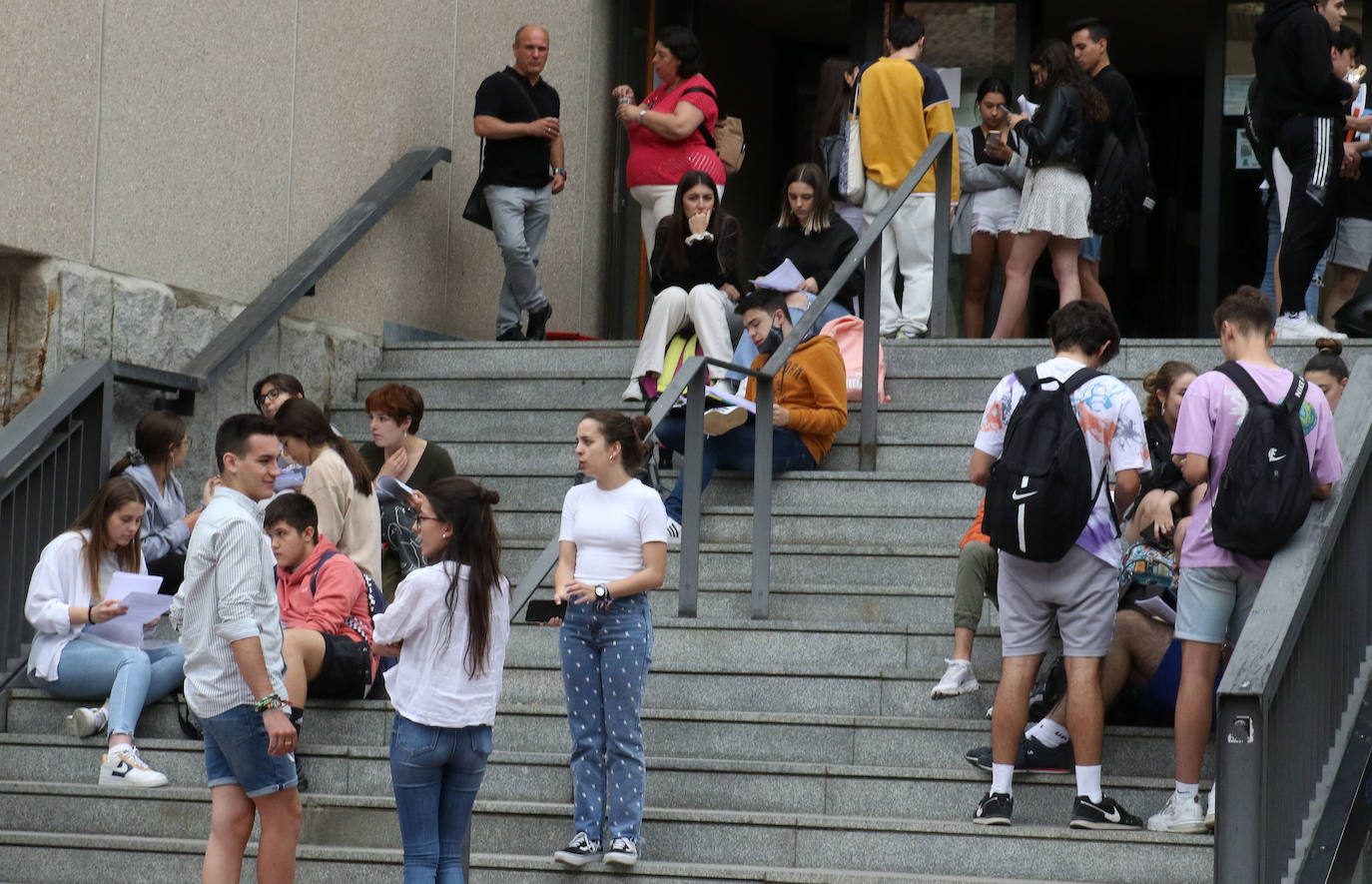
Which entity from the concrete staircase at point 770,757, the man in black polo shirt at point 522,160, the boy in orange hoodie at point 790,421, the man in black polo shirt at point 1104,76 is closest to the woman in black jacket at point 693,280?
the boy in orange hoodie at point 790,421

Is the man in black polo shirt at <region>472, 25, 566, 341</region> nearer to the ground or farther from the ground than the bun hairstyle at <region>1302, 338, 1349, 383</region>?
farther from the ground

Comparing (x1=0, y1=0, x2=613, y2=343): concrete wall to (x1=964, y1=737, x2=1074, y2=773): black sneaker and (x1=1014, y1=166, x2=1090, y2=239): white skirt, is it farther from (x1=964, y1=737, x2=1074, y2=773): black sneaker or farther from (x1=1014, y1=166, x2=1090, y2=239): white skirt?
(x1=964, y1=737, x2=1074, y2=773): black sneaker

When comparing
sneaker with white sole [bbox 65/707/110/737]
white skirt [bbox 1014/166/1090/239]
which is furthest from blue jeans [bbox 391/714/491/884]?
white skirt [bbox 1014/166/1090/239]

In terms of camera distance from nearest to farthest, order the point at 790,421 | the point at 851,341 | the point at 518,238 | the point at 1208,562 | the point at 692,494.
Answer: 1. the point at 1208,562
2. the point at 692,494
3. the point at 790,421
4. the point at 851,341
5. the point at 518,238

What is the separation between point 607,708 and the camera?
19.0 feet

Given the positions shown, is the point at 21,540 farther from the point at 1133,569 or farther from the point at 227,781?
the point at 1133,569

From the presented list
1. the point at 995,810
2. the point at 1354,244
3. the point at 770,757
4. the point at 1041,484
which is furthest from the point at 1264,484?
the point at 1354,244

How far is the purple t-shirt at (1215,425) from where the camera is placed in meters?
5.57

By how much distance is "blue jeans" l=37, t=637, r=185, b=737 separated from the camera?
6582mm

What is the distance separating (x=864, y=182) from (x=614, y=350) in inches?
63.2

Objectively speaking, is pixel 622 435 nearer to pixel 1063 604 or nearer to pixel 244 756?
pixel 1063 604

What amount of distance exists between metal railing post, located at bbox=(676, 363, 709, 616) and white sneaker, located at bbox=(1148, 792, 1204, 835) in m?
2.10

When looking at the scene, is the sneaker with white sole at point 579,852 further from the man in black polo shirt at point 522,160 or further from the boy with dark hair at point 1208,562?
the man in black polo shirt at point 522,160

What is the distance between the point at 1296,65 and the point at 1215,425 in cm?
366
